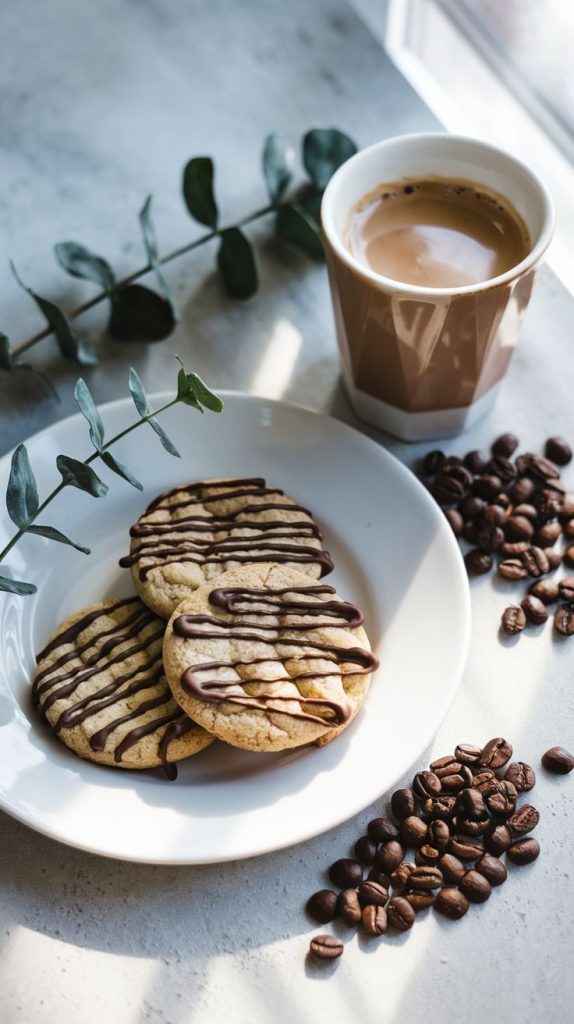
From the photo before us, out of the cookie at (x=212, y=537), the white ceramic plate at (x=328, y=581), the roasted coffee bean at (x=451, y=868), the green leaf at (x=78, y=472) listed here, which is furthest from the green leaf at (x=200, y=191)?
the roasted coffee bean at (x=451, y=868)

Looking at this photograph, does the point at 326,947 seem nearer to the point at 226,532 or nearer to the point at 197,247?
the point at 226,532

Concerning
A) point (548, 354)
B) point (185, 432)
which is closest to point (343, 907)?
point (185, 432)

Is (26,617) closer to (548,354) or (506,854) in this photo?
(506,854)

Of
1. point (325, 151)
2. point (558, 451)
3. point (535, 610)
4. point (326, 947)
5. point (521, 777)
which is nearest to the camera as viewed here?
point (326, 947)

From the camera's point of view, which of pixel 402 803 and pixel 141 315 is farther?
pixel 141 315

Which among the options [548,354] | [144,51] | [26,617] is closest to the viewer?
[26,617]

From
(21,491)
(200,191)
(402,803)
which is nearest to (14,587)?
(21,491)

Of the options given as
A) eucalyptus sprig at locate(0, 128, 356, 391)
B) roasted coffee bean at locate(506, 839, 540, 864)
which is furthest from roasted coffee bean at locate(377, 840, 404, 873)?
eucalyptus sprig at locate(0, 128, 356, 391)

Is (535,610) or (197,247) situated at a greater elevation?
(197,247)
